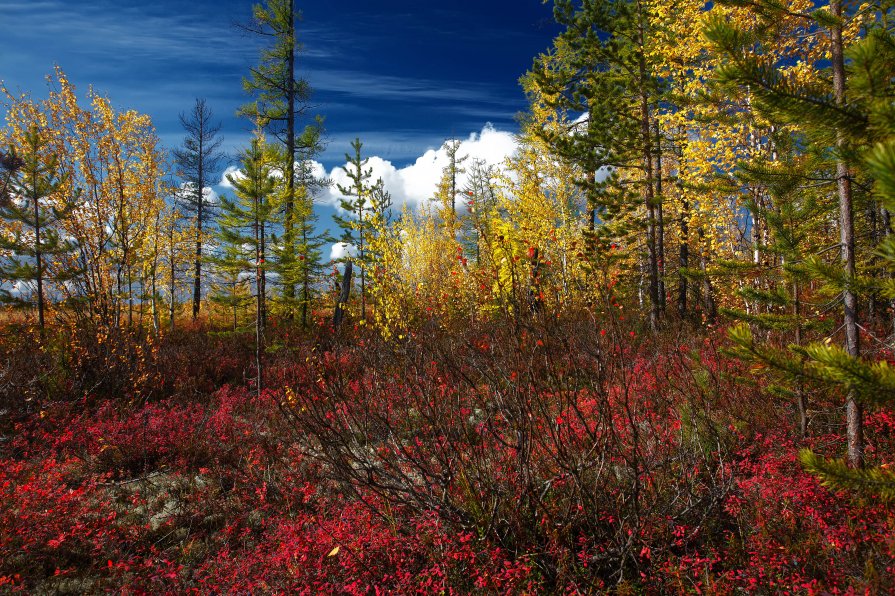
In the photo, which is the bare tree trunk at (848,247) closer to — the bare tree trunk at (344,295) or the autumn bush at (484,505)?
the autumn bush at (484,505)

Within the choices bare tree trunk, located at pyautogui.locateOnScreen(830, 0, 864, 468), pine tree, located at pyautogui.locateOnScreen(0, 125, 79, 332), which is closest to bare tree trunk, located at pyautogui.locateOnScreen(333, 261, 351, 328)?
pine tree, located at pyautogui.locateOnScreen(0, 125, 79, 332)

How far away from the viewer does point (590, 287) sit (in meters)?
8.11

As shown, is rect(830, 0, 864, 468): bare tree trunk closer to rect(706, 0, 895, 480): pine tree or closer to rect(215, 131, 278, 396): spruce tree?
rect(706, 0, 895, 480): pine tree

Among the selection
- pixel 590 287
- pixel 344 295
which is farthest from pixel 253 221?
pixel 590 287

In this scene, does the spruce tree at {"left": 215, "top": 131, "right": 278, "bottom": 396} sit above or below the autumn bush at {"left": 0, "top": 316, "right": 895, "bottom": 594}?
above

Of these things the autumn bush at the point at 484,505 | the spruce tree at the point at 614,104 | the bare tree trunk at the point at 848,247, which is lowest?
the autumn bush at the point at 484,505

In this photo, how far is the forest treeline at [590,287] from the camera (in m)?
2.72

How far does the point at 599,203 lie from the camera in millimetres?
11766

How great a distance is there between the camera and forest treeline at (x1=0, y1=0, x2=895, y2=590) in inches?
107

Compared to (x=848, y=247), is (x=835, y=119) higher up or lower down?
higher up

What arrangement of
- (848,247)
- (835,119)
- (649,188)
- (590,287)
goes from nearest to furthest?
(835,119)
(848,247)
(590,287)
(649,188)

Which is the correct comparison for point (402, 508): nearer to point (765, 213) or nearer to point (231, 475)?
point (231, 475)

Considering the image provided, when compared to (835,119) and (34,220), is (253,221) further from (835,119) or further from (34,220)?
(835,119)

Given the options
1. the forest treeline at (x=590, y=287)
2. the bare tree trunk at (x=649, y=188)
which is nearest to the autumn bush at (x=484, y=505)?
the forest treeline at (x=590, y=287)
